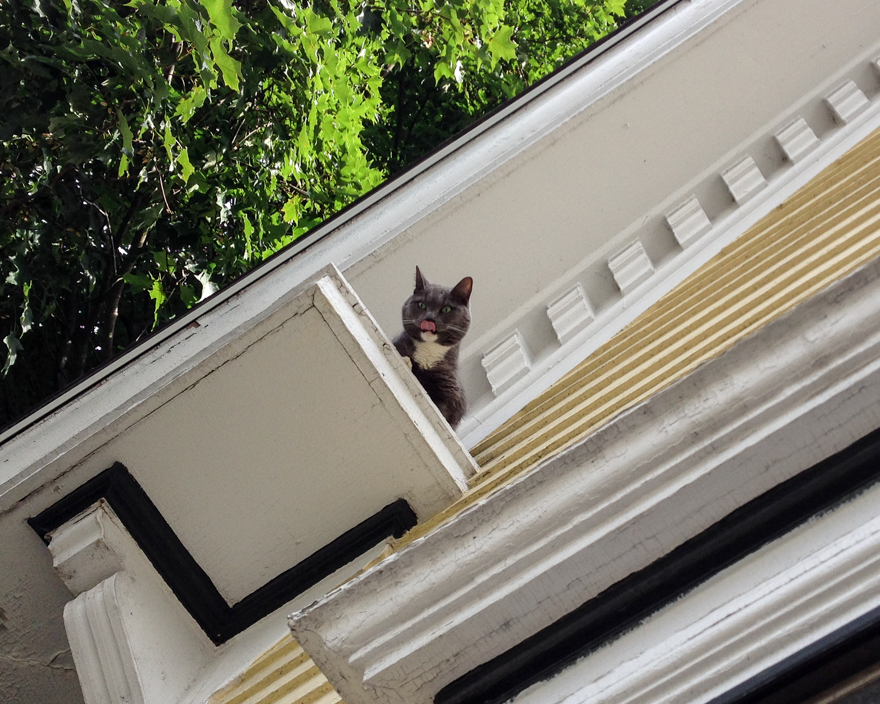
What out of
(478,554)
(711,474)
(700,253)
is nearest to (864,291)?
(711,474)

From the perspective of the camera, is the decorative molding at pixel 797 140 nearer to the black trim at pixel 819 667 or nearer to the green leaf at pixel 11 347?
the black trim at pixel 819 667

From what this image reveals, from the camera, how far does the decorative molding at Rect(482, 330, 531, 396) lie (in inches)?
146

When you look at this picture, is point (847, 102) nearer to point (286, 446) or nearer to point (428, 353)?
point (428, 353)

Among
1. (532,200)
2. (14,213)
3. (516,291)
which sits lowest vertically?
(516,291)

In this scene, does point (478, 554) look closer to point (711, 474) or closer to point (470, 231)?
point (711, 474)

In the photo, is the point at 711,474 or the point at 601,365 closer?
the point at 711,474

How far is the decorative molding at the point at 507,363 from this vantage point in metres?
3.71

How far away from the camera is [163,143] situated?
517 cm

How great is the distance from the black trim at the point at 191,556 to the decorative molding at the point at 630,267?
62.2 inches

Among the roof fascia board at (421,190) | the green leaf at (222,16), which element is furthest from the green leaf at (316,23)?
the roof fascia board at (421,190)

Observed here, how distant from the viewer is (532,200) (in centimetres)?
395

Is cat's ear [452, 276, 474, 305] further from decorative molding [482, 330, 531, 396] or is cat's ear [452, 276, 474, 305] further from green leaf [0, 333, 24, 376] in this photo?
green leaf [0, 333, 24, 376]

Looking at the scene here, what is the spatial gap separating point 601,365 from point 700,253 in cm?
→ 93

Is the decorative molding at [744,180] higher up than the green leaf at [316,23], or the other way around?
the green leaf at [316,23]
